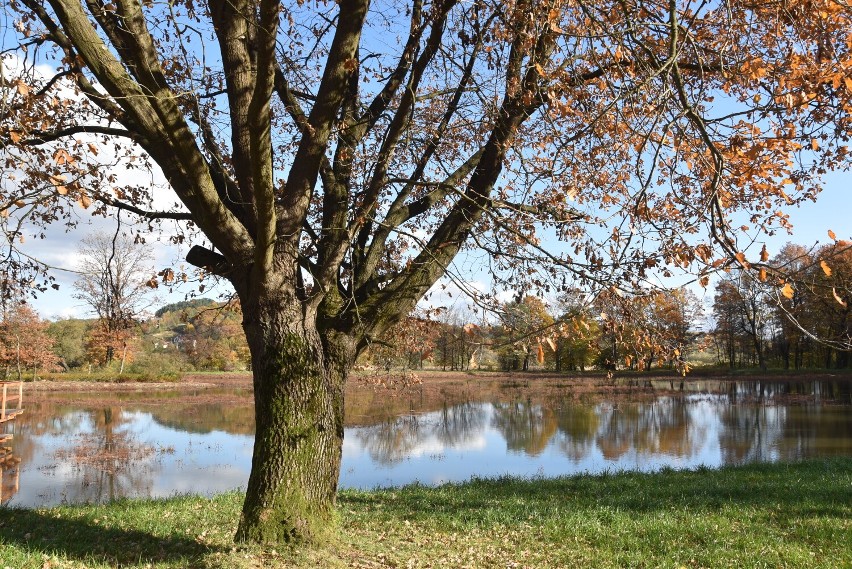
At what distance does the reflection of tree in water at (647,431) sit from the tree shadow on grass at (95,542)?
501 inches

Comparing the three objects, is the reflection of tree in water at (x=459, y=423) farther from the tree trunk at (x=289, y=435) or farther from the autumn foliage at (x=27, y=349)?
the autumn foliage at (x=27, y=349)

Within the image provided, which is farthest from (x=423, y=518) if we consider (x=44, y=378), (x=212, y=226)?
(x=44, y=378)

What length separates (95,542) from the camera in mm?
5695

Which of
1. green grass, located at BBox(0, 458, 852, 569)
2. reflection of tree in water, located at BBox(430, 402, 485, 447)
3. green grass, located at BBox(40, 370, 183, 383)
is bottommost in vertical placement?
reflection of tree in water, located at BBox(430, 402, 485, 447)

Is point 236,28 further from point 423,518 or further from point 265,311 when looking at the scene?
point 423,518

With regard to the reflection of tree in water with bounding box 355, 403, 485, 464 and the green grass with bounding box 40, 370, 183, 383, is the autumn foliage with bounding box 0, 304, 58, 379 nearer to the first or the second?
the green grass with bounding box 40, 370, 183, 383

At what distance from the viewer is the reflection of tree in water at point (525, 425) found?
1841 centimetres

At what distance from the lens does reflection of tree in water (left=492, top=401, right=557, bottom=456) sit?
18406mm

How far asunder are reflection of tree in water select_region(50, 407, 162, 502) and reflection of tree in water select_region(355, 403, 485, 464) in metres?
5.83

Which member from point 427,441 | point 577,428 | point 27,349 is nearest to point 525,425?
point 577,428

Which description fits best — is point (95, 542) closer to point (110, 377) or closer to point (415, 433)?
point (415, 433)

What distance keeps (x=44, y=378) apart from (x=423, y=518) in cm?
4425

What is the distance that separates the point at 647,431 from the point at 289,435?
1849 cm

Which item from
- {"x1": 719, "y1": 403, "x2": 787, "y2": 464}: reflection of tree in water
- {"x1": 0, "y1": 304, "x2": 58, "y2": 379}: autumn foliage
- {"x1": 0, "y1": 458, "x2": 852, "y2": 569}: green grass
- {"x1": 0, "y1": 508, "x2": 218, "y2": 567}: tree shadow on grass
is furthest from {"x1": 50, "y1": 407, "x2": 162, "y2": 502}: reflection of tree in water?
{"x1": 0, "y1": 304, "x2": 58, "y2": 379}: autumn foliage
